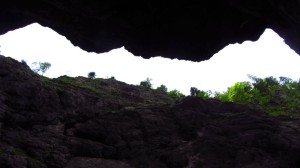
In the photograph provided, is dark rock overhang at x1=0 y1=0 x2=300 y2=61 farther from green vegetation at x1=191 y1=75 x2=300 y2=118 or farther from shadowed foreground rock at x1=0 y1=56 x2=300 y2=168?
green vegetation at x1=191 y1=75 x2=300 y2=118

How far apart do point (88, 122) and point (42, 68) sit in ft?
120

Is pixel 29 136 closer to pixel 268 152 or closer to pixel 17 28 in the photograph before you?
pixel 17 28

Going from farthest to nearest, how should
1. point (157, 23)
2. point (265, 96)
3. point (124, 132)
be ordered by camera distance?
1. point (265, 96)
2. point (124, 132)
3. point (157, 23)

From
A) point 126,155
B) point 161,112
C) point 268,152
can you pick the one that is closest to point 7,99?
point 126,155

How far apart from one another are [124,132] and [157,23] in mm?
6449

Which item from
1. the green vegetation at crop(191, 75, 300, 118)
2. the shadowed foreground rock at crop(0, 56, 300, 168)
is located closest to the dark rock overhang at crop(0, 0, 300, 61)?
the shadowed foreground rock at crop(0, 56, 300, 168)

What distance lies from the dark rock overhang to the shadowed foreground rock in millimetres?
3393

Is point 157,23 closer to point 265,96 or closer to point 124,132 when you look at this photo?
point 124,132

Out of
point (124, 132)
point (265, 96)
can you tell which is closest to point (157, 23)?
point (124, 132)

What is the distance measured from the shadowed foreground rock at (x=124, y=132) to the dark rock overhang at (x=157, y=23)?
3393 mm

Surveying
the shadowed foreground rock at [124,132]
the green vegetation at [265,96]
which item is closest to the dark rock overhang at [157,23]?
the shadowed foreground rock at [124,132]

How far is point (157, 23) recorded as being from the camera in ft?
60.8

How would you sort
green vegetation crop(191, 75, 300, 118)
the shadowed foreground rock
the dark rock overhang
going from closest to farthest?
1. the dark rock overhang
2. the shadowed foreground rock
3. green vegetation crop(191, 75, 300, 118)

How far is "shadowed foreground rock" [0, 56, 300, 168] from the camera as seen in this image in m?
18.2
